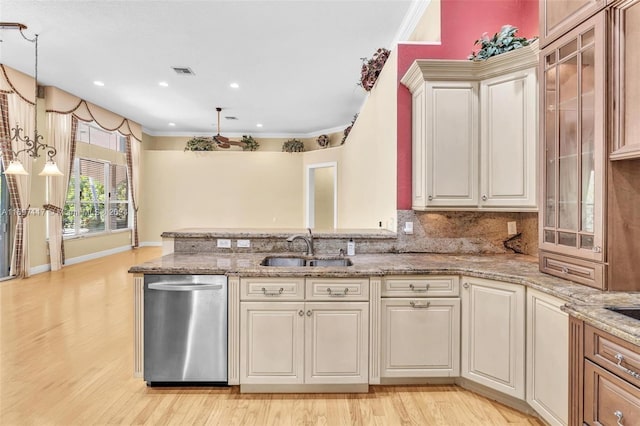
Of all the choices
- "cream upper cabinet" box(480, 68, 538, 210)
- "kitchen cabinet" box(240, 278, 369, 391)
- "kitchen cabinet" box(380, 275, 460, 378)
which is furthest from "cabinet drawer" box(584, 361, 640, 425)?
"cream upper cabinet" box(480, 68, 538, 210)

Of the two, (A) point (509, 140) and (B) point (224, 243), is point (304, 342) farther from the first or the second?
(A) point (509, 140)

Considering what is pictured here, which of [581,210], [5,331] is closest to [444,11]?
[581,210]

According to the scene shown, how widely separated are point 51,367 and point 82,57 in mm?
4222

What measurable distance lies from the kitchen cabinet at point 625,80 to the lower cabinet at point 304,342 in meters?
1.65

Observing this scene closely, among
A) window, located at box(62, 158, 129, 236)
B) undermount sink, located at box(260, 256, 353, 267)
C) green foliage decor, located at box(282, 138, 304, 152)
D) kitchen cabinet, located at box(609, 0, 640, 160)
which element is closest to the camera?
kitchen cabinet, located at box(609, 0, 640, 160)

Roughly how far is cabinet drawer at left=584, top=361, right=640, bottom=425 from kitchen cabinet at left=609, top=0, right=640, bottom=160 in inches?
39.6

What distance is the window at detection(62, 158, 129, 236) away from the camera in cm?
718

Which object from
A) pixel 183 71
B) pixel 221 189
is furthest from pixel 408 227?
pixel 221 189

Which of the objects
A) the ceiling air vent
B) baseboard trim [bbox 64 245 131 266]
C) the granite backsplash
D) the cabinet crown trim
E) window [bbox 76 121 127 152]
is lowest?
baseboard trim [bbox 64 245 131 266]

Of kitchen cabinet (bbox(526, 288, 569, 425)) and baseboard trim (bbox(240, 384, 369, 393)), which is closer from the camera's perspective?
kitchen cabinet (bbox(526, 288, 569, 425))

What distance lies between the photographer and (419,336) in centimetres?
246

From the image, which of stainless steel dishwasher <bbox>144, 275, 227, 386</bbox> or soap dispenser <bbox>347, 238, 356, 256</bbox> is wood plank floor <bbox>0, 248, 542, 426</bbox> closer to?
stainless steel dishwasher <bbox>144, 275, 227, 386</bbox>

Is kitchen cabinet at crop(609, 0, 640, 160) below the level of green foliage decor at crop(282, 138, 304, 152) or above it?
below

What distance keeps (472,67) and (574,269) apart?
63.7 inches
